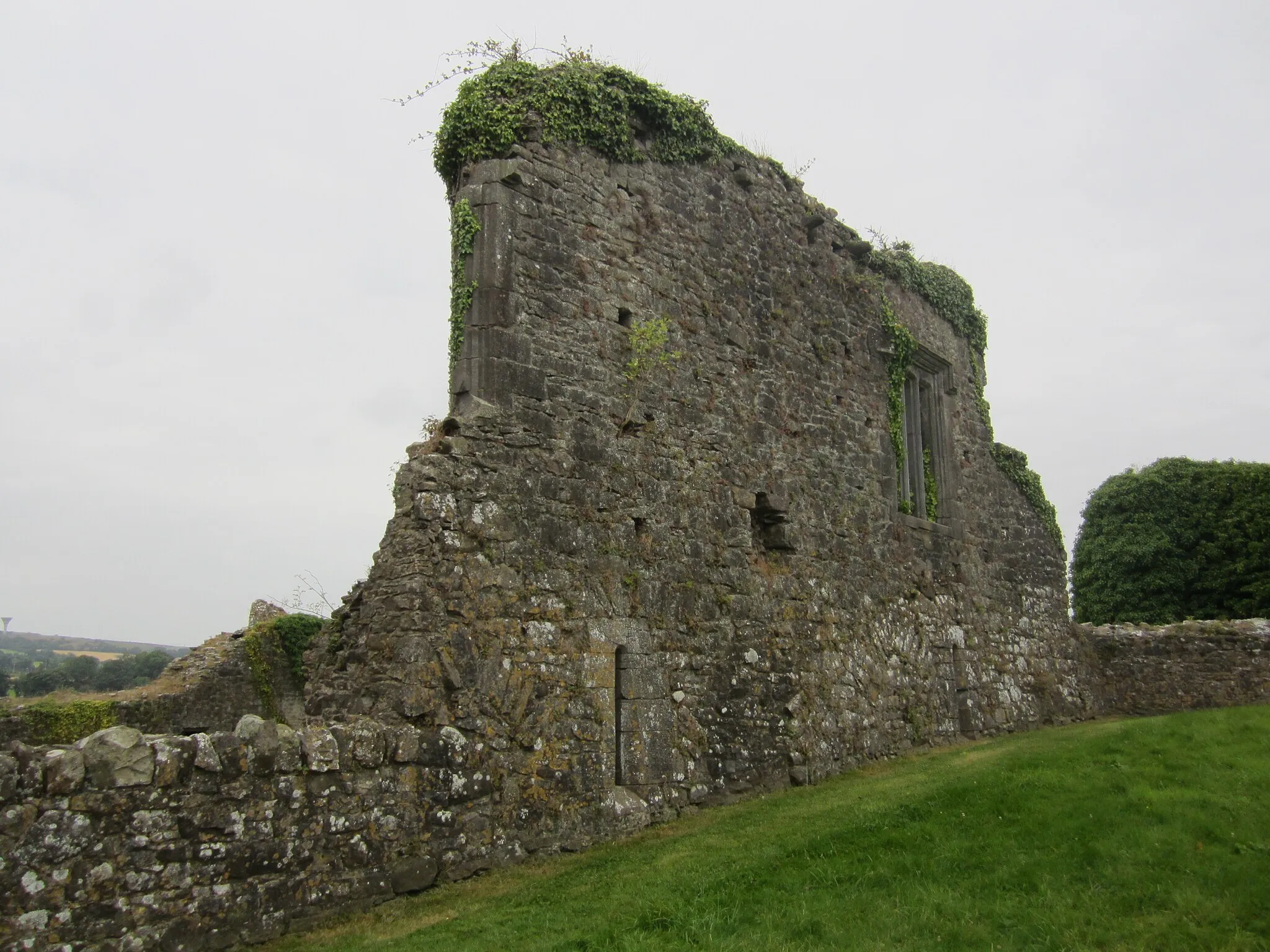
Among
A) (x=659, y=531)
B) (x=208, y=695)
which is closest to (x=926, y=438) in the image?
(x=659, y=531)

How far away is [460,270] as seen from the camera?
871 centimetres

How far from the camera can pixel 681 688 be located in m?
9.52

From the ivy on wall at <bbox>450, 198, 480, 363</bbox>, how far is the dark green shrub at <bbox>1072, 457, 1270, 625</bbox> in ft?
61.1

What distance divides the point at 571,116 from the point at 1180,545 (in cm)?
1894

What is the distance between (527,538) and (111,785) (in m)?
3.69

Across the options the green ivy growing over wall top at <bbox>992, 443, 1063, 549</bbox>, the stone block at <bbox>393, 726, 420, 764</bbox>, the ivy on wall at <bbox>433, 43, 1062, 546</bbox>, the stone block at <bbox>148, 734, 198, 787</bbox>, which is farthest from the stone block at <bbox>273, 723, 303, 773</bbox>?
the green ivy growing over wall top at <bbox>992, 443, 1063, 549</bbox>

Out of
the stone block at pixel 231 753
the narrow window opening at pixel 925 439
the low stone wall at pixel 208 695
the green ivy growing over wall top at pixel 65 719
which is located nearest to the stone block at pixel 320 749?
the stone block at pixel 231 753

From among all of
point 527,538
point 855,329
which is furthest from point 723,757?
point 855,329

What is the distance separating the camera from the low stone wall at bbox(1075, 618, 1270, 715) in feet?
53.9

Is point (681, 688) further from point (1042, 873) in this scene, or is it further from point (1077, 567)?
point (1077, 567)

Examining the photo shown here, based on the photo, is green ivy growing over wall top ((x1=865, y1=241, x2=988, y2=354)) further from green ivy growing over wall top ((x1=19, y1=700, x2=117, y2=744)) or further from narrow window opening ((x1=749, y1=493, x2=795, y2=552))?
green ivy growing over wall top ((x1=19, y1=700, x2=117, y2=744))

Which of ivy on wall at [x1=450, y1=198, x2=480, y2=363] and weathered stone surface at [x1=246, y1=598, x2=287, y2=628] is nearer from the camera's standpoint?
ivy on wall at [x1=450, y1=198, x2=480, y2=363]

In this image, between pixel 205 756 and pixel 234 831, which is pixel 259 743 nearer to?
pixel 205 756

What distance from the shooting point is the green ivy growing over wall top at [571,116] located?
9070 millimetres
